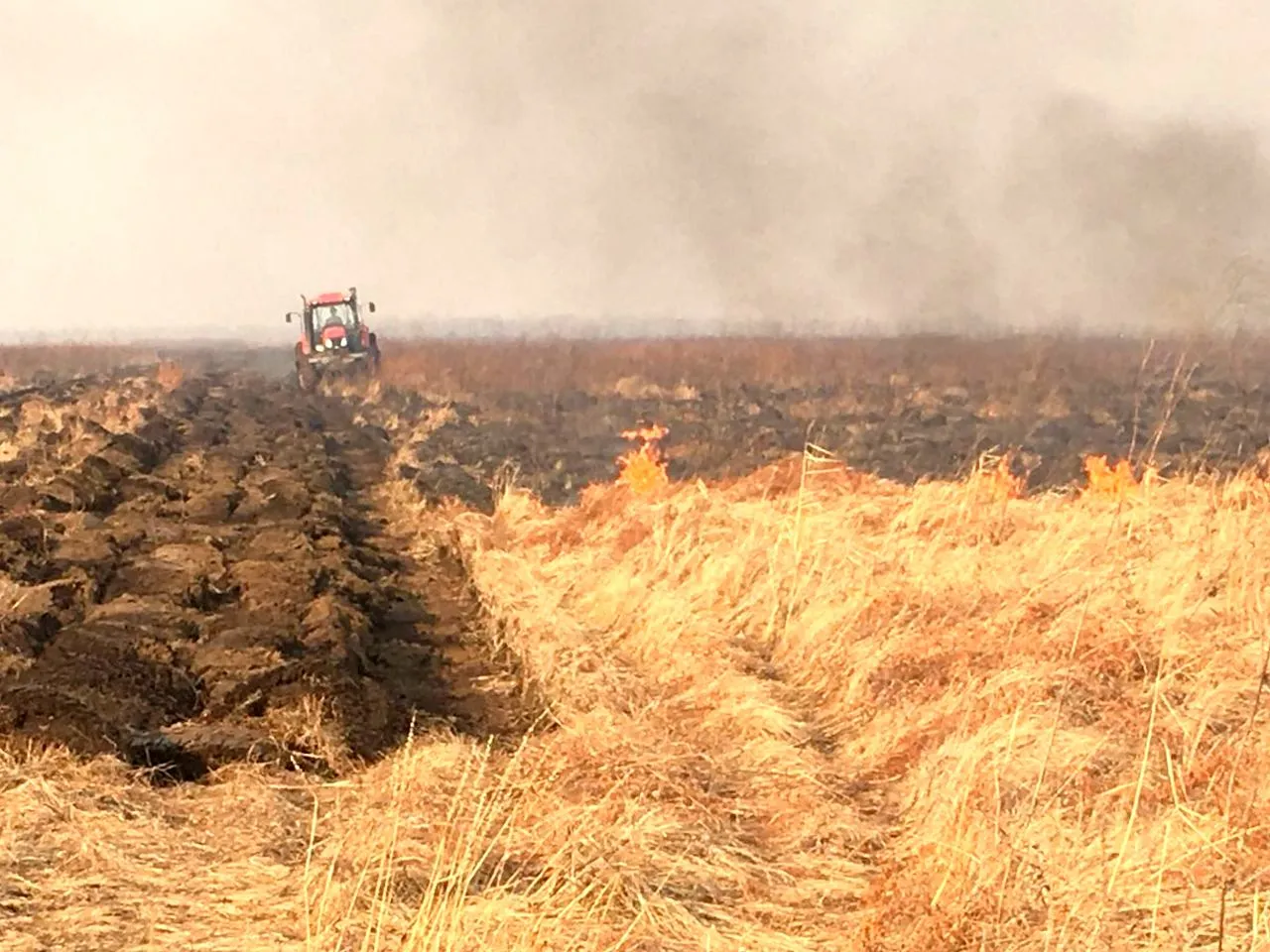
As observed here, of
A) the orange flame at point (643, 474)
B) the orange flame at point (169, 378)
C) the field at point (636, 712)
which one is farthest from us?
the orange flame at point (169, 378)

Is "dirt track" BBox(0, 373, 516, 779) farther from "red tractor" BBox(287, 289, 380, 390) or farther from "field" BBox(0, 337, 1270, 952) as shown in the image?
"red tractor" BBox(287, 289, 380, 390)

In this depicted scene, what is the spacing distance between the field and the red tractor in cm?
1952

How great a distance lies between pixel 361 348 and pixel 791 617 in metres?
28.9

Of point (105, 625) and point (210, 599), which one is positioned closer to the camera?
point (105, 625)

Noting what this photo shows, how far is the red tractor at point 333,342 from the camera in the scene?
114 feet

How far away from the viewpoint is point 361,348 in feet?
117

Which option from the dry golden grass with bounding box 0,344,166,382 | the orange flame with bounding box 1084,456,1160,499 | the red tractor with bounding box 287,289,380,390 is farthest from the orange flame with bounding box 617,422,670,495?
the dry golden grass with bounding box 0,344,166,382

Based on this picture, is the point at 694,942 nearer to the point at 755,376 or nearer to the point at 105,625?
the point at 105,625

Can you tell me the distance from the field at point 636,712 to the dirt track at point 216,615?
40 millimetres

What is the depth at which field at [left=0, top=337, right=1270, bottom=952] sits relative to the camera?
4.16 m

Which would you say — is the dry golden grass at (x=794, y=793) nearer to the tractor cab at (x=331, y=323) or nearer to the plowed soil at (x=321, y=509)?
the plowed soil at (x=321, y=509)

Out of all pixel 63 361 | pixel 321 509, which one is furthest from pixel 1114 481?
pixel 63 361

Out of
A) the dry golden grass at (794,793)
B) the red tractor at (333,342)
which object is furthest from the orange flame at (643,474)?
the red tractor at (333,342)

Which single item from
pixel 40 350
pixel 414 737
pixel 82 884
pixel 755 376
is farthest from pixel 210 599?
pixel 40 350
